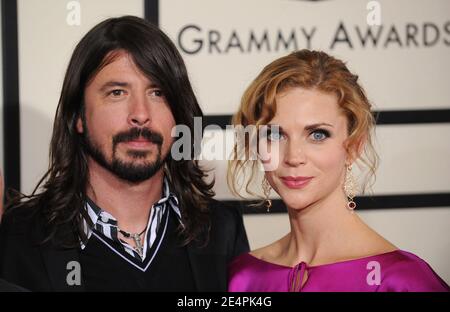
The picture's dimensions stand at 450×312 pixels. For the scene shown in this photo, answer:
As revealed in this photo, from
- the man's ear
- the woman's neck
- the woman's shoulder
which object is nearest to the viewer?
the woman's shoulder

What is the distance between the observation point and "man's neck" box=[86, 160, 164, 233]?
6.40ft

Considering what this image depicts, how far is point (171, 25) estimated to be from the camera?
7.75 ft

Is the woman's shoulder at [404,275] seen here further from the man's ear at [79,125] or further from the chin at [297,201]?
the man's ear at [79,125]

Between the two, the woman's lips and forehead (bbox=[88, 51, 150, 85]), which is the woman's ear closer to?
the woman's lips

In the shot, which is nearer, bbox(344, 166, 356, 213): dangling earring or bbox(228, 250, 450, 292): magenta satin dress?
bbox(228, 250, 450, 292): magenta satin dress

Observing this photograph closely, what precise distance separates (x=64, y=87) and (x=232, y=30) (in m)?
0.69

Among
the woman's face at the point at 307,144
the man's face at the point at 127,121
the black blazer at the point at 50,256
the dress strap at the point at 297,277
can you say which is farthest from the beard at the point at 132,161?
the dress strap at the point at 297,277

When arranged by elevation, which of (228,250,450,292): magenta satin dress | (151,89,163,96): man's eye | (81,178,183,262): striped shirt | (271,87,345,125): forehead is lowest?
(228,250,450,292): magenta satin dress

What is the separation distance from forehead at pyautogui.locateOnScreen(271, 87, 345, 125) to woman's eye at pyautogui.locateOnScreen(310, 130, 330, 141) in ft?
0.11

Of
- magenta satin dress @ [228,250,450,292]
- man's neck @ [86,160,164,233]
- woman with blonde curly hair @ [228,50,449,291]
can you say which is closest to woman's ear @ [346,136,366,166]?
woman with blonde curly hair @ [228,50,449,291]

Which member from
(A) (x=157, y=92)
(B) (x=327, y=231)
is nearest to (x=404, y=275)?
(B) (x=327, y=231)

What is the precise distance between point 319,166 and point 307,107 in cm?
15

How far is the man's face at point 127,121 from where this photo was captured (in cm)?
187

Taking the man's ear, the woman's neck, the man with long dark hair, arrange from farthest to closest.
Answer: the man's ear, the man with long dark hair, the woman's neck
